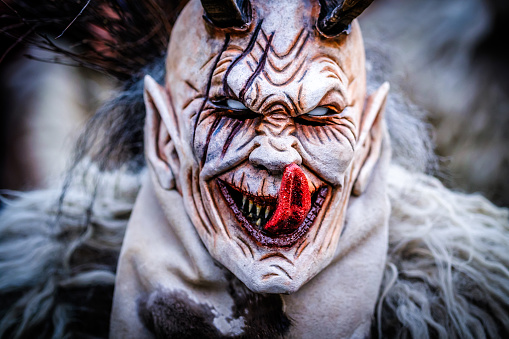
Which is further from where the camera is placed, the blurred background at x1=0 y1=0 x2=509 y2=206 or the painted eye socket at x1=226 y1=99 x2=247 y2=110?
the blurred background at x1=0 y1=0 x2=509 y2=206

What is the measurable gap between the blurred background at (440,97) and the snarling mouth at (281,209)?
4.10ft

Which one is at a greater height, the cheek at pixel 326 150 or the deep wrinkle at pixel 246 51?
the deep wrinkle at pixel 246 51

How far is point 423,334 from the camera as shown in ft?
3.00

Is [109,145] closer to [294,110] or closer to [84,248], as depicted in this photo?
[84,248]

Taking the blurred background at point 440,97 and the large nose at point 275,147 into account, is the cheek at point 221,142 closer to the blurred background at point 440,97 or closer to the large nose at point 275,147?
the large nose at point 275,147

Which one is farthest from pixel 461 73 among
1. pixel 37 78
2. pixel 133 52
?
pixel 37 78

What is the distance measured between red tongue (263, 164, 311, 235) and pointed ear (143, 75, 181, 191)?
25 centimetres

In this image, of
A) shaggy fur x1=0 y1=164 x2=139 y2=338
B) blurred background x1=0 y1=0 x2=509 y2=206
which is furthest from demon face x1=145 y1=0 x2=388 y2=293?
blurred background x1=0 y1=0 x2=509 y2=206

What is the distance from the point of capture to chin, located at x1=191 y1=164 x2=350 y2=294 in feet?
2.27

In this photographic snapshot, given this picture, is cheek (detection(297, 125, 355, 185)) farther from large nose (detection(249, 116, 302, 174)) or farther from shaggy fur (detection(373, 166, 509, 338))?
shaggy fur (detection(373, 166, 509, 338))

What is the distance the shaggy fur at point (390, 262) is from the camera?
3.15 feet

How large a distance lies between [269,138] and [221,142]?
0.30ft

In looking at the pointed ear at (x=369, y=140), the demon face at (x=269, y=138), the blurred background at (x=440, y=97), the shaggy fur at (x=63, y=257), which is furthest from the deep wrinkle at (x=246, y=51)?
the blurred background at (x=440, y=97)

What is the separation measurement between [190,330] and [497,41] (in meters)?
1.96
